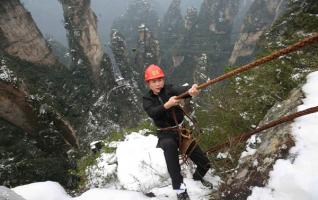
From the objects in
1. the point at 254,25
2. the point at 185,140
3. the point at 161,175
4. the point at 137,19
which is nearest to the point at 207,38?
the point at 254,25

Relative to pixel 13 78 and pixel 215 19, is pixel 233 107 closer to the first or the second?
pixel 13 78

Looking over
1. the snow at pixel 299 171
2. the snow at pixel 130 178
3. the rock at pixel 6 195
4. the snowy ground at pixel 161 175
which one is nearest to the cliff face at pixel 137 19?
the snow at pixel 130 178

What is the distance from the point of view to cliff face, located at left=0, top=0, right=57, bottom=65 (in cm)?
3812

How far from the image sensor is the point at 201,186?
4949mm

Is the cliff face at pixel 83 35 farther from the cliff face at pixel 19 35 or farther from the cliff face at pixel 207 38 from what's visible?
the cliff face at pixel 207 38

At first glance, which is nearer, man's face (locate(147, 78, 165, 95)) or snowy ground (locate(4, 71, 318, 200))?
snowy ground (locate(4, 71, 318, 200))

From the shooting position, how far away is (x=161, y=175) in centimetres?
602

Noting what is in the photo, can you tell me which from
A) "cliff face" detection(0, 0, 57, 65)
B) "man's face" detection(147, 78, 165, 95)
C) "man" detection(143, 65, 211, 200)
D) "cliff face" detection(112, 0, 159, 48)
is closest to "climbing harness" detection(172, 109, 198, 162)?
"man" detection(143, 65, 211, 200)

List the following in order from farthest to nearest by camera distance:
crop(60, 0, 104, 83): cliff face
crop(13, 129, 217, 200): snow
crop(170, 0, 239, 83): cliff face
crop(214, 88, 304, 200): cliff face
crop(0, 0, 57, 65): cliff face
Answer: crop(170, 0, 239, 83): cliff face → crop(60, 0, 104, 83): cliff face → crop(0, 0, 57, 65): cliff face → crop(13, 129, 217, 200): snow → crop(214, 88, 304, 200): cliff face

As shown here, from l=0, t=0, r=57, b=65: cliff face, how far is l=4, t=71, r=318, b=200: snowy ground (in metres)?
34.4

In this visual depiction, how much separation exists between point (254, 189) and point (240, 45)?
76716 mm

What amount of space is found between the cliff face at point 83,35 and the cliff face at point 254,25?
32165 mm

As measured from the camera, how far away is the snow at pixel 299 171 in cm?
302

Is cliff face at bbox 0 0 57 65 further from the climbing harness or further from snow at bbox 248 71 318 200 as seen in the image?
snow at bbox 248 71 318 200
